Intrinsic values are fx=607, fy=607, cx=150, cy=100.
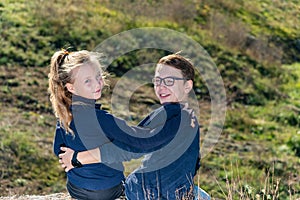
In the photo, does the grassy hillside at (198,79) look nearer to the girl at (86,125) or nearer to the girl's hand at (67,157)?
the girl at (86,125)

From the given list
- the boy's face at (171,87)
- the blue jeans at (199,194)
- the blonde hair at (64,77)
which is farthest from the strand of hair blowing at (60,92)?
the blue jeans at (199,194)

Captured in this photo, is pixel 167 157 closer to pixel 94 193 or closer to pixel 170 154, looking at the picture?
pixel 170 154

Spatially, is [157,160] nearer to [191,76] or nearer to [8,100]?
[191,76]

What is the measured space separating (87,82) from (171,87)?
505 mm

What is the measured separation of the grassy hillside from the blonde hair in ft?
12.0

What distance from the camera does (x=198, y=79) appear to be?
12.9m

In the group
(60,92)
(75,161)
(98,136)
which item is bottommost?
(75,161)

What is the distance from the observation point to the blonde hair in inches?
141

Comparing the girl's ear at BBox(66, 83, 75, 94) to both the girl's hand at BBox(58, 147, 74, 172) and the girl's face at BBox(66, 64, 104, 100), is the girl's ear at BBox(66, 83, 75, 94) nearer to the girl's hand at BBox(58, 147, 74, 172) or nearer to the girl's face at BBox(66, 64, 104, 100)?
the girl's face at BBox(66, 64, 104, 100)

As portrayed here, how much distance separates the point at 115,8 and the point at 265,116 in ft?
17.3

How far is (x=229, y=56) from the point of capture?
14.4m

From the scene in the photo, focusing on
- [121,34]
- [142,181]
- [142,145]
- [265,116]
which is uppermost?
[142,145]

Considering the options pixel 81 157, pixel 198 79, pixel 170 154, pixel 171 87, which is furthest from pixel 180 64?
pixel 198 79

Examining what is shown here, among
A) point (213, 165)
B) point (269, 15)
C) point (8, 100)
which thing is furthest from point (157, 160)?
point (269, 15)
